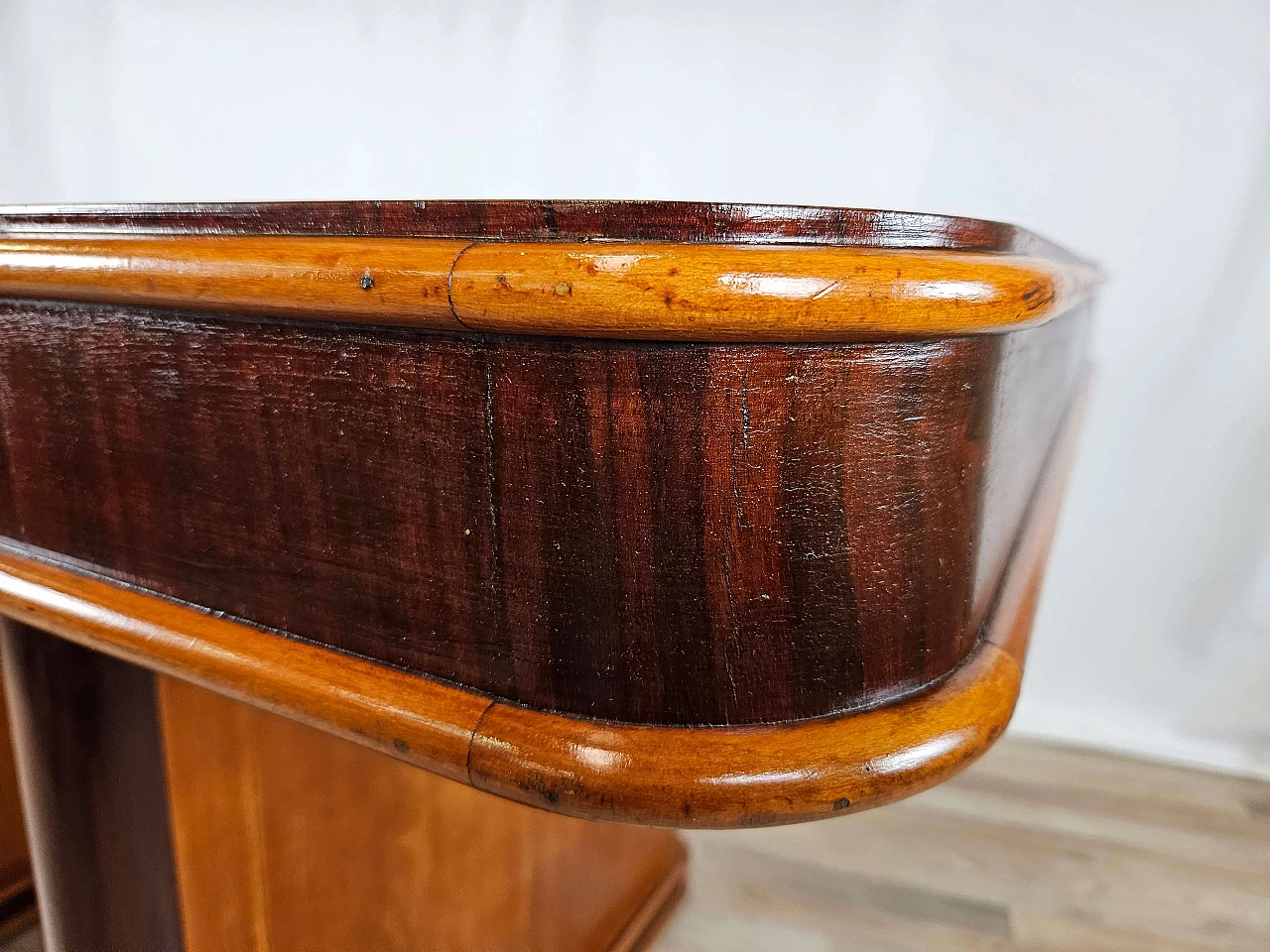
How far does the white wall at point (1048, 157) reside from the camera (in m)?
1.66

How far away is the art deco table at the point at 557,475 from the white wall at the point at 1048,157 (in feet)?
4.39

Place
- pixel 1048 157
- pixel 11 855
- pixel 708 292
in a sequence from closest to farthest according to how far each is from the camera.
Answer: pixel 708 292
pixel 11 855
pixel 1048 157

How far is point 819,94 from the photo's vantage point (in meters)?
1.78

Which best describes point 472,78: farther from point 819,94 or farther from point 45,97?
point 45,97

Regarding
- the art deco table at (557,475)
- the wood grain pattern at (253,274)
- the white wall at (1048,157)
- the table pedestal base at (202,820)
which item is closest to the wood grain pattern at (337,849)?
the table pedestal base at (202,820)

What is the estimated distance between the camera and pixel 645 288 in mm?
353

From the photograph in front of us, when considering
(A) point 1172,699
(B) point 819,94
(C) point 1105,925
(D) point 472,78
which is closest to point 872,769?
(C) point 1105,925


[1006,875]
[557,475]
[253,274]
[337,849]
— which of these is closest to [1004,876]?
[1006,875]

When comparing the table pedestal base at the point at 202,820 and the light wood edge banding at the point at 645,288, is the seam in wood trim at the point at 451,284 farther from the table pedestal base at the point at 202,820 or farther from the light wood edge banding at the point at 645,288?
the table pedestal base at the point at 202,820

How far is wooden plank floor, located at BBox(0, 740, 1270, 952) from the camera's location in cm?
126

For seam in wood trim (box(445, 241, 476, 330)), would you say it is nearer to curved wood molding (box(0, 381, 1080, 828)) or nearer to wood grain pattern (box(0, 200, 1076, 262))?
wood grain pattern (box(0, 200, 1076, 262))

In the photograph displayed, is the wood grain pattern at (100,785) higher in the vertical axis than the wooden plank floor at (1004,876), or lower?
higher

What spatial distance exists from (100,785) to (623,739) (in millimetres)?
460

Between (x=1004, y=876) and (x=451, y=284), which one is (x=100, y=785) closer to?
(x=451, y=284)
